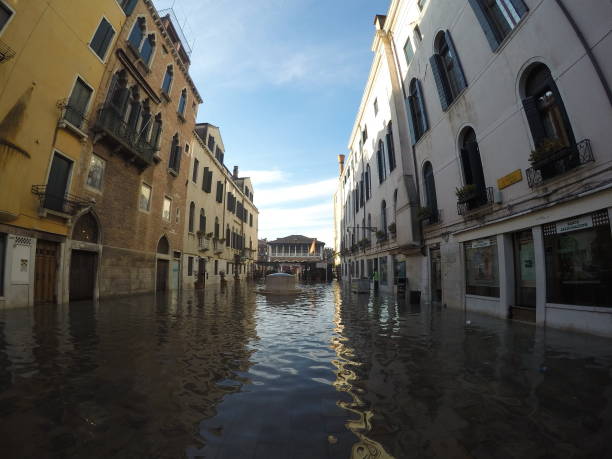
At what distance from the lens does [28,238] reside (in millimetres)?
11430

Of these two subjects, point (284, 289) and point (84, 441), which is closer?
point (84, 441)

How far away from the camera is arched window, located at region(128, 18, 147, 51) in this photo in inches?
672

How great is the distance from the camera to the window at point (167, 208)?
2161 cm

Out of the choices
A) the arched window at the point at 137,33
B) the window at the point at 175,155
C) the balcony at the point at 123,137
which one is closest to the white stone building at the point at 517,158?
the arched window at the point at 137,33

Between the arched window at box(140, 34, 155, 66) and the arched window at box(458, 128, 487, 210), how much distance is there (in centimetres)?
1830

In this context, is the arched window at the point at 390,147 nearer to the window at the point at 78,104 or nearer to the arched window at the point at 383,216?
the arched window at the point at 383,216

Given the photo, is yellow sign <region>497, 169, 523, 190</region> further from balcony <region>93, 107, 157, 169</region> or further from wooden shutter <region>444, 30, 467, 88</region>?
balcony <region>93, 107, 157, 169</region>

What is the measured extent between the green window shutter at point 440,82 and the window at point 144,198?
17.1 metres

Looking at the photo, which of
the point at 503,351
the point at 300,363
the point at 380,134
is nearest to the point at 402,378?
the point at 300,363

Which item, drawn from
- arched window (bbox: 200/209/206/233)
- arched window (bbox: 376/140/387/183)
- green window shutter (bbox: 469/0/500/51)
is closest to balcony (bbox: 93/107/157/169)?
arched window (bbox: 200/209/206/233)

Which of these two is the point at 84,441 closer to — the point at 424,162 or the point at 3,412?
the point at 3,412

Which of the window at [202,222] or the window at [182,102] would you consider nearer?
the window at [182,102]

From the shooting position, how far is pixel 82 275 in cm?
1449

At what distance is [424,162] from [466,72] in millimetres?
5090
